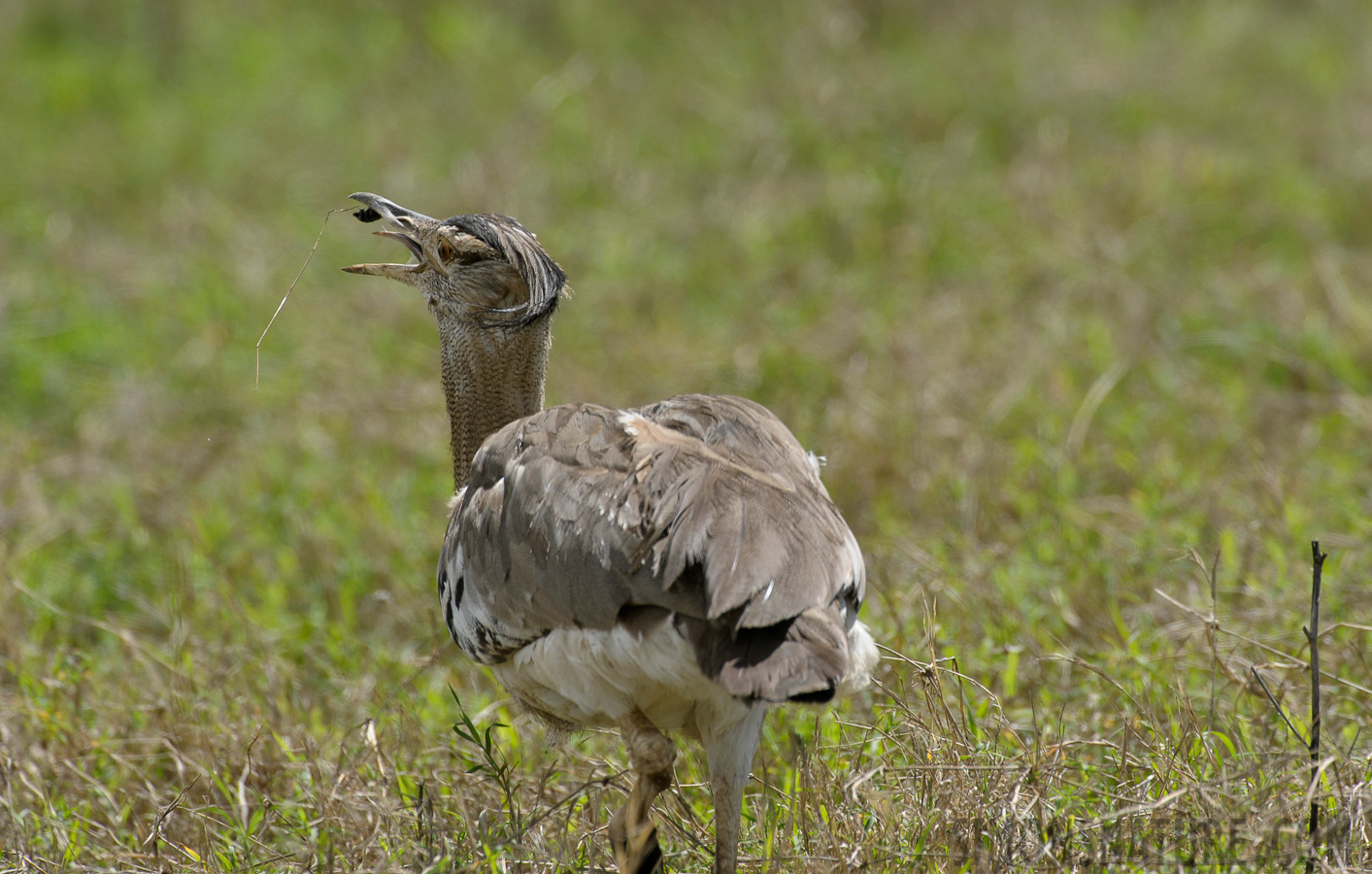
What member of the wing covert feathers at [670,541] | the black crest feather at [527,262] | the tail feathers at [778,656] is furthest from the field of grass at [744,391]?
the black crest feather at [527,262]

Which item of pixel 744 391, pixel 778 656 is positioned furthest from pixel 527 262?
pixel 744 391

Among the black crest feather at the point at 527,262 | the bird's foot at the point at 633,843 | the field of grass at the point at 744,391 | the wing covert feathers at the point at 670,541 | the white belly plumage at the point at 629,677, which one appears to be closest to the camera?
the wing covert feathers at the point at 670,541

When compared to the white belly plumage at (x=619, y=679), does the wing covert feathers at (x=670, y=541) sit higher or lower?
higher

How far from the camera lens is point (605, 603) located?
253 cm

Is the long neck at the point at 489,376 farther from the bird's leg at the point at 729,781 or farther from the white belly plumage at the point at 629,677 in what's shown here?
the bird's leg at the point at 729,781

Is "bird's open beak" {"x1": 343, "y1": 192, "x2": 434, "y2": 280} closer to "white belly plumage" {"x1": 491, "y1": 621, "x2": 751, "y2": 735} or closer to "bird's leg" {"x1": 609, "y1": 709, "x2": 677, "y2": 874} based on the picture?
"white belly plumage" {"x1": 491, "y1": 621, "x2": 751, "y2": 735}

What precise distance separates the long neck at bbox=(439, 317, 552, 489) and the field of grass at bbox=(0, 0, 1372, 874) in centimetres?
54

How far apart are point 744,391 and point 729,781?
9.95 feet

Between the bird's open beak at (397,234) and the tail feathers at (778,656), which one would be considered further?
the bird's open beak at (397,234)

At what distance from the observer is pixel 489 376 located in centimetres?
350

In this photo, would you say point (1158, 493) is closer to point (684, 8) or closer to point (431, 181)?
point (431, 181)

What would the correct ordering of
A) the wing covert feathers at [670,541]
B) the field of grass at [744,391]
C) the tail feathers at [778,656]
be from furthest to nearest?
the field of grass at [744,391] < the wing covert feathers at [670,541] < the tail feathers at [778,656]

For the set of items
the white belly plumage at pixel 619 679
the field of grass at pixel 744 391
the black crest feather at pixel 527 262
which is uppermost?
the black crest feather at pixel 527 262

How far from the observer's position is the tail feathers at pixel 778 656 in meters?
2.22
